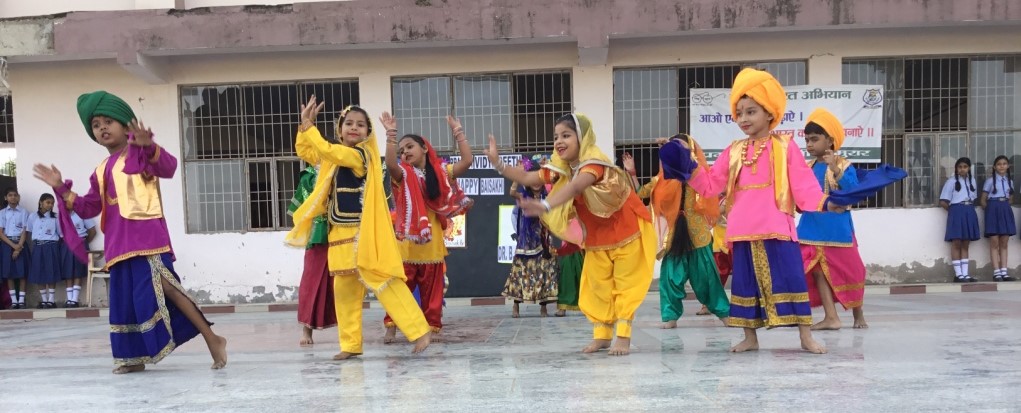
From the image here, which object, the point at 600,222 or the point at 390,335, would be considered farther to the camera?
the point at 390,335

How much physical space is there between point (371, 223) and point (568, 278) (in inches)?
135

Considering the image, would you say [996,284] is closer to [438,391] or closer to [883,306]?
[883,306]

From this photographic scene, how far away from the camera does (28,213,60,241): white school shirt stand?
11.7 m

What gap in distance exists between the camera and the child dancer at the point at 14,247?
38.4 feet

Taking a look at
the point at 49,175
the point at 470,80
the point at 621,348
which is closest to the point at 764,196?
the point at 621,348

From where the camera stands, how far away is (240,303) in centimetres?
1161

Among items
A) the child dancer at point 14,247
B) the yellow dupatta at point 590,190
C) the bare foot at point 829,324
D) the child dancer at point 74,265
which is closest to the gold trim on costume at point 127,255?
the yellow dupatta at point 590,190

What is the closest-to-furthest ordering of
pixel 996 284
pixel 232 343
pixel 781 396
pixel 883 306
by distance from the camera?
pixel 781 396 → pixel 232 343 → pixel 883 306 → pixel 996 284

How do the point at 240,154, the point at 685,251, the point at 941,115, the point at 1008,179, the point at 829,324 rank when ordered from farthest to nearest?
the point at 240,154 → the point at 941,115 → the point at 1008,179 → the point at 685,251 → the point at 829,324

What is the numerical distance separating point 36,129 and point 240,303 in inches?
160

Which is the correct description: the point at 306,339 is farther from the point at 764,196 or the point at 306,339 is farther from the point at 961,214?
the point at 961,214

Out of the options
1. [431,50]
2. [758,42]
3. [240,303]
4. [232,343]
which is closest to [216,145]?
[240,303]

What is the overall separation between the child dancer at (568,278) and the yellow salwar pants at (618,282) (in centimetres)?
284

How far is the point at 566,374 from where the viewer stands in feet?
14.5
